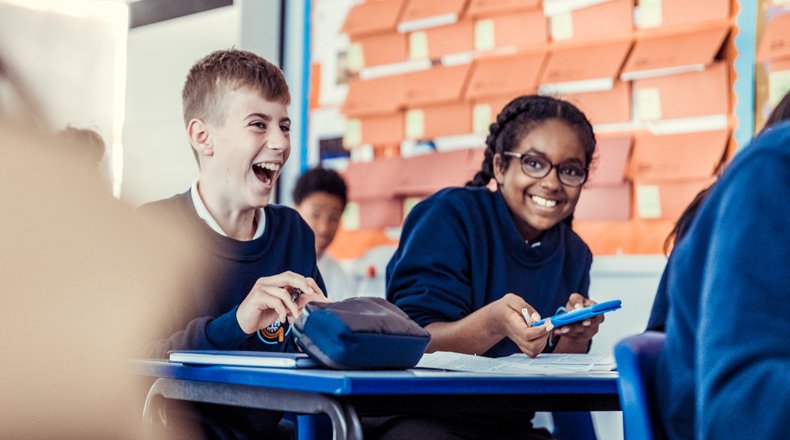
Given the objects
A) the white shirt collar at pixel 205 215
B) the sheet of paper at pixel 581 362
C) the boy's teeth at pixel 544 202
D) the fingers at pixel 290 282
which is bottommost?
the sheet of paper at pixel 581 362

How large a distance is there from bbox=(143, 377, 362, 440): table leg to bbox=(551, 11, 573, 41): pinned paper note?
2111 mm

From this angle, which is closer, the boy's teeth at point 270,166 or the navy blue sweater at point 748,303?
the navy blue sweater at point 748,303

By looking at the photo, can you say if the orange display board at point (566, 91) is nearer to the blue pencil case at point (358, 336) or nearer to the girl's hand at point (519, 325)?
the girl's hand at point (519, 325)

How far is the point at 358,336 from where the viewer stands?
32.7 inches

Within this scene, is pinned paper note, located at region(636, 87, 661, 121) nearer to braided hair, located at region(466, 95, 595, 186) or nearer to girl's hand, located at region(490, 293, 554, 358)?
braided hair, located at region(466, 95, 595, 186)

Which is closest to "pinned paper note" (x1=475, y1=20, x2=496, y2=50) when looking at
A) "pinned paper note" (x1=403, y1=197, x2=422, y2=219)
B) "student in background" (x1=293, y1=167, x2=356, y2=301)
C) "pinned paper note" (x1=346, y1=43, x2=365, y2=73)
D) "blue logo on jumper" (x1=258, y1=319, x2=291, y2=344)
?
"pinned paper note" (x1=346, y1=43, x2=365, y2=73)

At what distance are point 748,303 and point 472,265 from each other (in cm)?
105

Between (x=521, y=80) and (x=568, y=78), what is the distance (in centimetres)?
18

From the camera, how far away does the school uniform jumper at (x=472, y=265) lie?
1478 mm

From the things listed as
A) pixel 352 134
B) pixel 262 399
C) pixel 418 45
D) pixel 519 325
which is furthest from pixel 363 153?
pixel 262 399

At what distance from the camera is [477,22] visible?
9.46 feet

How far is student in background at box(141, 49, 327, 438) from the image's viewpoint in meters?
1.41

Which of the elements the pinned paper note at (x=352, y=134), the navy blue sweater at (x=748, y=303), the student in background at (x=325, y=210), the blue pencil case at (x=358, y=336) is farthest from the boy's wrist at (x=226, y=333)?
the pinned paper note at (x=352, y=134)

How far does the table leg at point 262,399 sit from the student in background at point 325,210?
188cm
